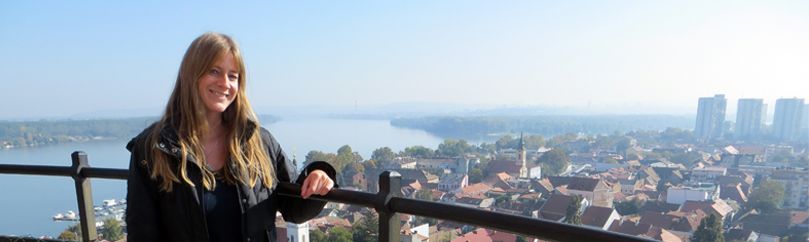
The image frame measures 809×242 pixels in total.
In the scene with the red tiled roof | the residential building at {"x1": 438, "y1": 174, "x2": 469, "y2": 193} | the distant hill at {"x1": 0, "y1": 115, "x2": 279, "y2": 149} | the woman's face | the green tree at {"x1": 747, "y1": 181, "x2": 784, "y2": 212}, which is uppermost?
the woman's face

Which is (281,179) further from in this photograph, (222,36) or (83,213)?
(83,213)

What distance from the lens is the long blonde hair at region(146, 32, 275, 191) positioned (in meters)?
1.24

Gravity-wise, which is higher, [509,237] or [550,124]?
[509,237]

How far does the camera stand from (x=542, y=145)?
75.4 meters

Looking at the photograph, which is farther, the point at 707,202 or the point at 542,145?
the point at 542,145

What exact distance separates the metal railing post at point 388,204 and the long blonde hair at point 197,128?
0.36 metres

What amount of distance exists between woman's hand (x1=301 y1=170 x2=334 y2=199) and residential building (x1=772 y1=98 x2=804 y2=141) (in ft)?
153

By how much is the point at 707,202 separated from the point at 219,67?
35.7 meters

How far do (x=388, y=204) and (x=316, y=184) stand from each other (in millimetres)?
225

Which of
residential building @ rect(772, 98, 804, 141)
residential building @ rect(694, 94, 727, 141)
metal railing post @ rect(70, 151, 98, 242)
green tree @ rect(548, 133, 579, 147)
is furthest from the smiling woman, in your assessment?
green tree @ rect(548, 133, 579, 147)

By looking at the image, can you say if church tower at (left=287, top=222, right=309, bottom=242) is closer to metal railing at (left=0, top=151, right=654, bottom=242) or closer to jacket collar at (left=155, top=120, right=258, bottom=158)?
metal railing at (left=0, top=151, right=654, bottom=242)

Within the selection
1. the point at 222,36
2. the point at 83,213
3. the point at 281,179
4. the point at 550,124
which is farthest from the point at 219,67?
the point at 550,124

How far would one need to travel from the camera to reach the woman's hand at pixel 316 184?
4.68 ft

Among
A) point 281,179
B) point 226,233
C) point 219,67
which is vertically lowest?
point 226,233
